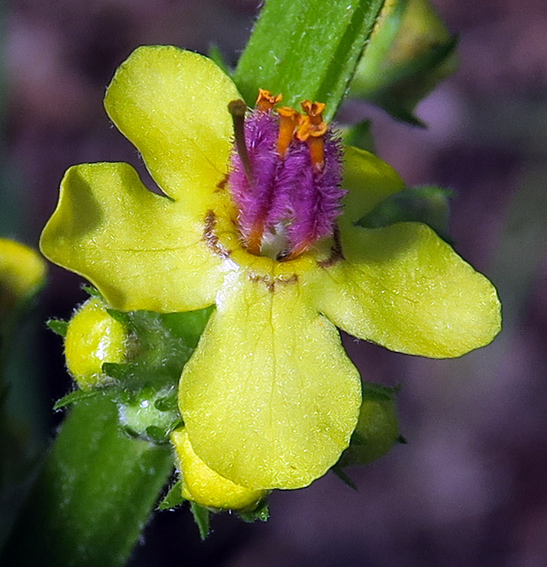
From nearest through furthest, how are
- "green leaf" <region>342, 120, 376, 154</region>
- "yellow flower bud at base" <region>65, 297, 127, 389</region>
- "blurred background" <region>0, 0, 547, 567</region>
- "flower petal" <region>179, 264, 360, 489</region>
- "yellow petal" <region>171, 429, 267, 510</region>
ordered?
"flower petal" <region>179, 264, 360, 489</region>, "yellow petal" <region>171, 429, 267, 510</region>, "yellow flower bud at base" <region>65, 297, 127, 389</region>, "green leaf" <region>342, 120, 376, 154</region>, "blurred background" <region>0, 0, 547, 567</region>

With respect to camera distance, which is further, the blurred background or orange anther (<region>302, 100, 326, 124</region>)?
the blurred background

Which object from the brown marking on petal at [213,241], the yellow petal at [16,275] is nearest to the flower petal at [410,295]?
the brown marking on petal at [213,241]

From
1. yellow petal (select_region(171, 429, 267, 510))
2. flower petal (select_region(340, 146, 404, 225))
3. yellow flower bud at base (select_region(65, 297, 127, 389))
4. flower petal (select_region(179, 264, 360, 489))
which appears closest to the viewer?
flower petal (select_region(179, 264, 360, 489))

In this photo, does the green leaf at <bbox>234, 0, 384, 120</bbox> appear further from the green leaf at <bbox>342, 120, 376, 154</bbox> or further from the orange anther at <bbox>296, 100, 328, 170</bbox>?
the green leaf at <bbox>342, 120, 376, 154</bbox>

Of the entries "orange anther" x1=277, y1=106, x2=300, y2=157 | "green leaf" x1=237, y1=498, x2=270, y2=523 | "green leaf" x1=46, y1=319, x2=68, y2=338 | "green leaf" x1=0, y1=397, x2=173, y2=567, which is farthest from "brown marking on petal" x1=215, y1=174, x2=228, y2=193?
"green leaf" x1=237, y1=498, x2=270, y2=523

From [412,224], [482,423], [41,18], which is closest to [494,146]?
[482,423]

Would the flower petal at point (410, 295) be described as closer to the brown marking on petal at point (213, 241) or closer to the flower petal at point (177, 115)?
the brown marking on petal at point (213, 241)

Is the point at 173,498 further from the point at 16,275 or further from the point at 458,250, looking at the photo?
the point at 458,250

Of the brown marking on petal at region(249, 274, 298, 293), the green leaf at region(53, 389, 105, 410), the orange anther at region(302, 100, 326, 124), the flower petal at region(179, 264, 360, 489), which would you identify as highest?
the orange anther at region(302, 100, 326, 124)

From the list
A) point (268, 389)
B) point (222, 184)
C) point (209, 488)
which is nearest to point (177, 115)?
point (222, 184)
